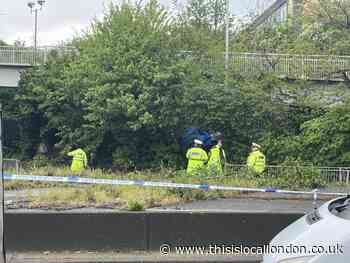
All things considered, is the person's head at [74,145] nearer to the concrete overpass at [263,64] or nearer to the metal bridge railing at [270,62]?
the metal bridge railing at [270,62]

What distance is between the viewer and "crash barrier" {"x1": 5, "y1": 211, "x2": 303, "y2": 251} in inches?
305

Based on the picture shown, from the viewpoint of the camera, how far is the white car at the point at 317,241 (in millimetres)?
3900

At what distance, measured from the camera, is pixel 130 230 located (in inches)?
308

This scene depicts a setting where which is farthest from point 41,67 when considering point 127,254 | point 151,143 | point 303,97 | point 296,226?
point 296,226

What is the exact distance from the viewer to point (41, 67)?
113 ft

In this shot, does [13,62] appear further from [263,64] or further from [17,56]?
[263,64]

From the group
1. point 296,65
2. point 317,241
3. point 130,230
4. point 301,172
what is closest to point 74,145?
point 296,65

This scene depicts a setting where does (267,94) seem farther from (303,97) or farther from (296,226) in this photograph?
(296,226)

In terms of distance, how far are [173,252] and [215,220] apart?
704 mm

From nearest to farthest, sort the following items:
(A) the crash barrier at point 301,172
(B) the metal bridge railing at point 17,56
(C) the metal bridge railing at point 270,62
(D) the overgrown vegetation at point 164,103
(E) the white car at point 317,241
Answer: (E) the white car at point 317,241 < (A) the crash barrier at point 301,172 < (C) the metal bridge railing at point 270,62 < (D) the overgrown vegetation at point 164,103 < (B) the metal bridge railing at point 17,56

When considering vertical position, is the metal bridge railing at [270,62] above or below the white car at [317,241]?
above

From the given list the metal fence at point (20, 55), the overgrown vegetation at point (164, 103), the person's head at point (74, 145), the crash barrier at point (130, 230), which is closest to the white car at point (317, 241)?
the crash barrier at point (130, 230)

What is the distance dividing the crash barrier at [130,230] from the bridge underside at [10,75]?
31.9 metres

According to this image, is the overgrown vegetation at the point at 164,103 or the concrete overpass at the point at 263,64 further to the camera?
the overgrown vegetation at the point at 164,103
